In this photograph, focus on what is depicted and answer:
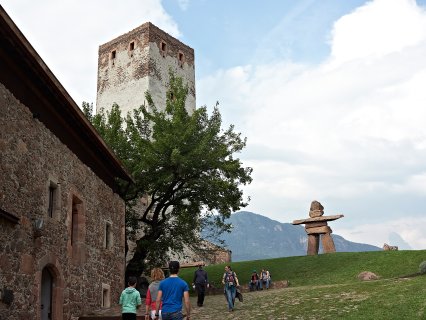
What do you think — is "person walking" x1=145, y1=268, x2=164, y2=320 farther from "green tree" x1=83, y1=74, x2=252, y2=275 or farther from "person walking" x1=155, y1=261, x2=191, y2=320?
"green tree" x1=83, y1=74, x2=252, y2=275

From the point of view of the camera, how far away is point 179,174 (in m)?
24.2

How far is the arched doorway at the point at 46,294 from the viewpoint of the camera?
12.5 meters

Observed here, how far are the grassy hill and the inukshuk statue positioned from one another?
392 cm

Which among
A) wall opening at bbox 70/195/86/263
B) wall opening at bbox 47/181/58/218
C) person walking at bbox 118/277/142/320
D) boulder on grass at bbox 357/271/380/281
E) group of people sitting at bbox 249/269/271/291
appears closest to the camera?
person walking at bbox 118/277/142/320

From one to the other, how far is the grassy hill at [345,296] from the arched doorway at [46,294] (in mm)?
4195

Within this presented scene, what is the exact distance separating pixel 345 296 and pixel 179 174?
10.6 m

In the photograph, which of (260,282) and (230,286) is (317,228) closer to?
(260,282)

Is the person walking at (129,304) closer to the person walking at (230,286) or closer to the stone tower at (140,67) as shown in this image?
the person walking at (230,286)

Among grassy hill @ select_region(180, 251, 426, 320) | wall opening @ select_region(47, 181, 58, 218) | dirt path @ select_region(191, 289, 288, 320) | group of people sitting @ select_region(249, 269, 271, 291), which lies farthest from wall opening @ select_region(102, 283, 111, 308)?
Answer: group of people sitting @ select_region(249, 269, 271, 291)

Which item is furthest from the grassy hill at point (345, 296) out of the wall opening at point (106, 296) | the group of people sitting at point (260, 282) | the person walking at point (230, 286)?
the wall opening at point (106, 296)

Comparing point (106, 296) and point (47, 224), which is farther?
point (106, 296)

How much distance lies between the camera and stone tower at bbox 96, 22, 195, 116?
44219 millimetres

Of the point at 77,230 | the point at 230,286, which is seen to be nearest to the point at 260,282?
the point at 230,286

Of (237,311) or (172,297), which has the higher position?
(172,297)
